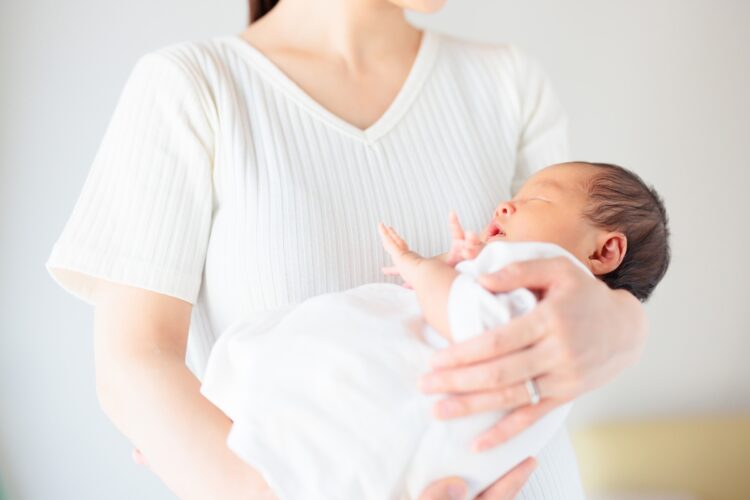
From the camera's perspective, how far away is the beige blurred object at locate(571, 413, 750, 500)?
2.39m

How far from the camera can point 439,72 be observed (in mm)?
1521

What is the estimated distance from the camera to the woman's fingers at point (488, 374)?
2.99ft

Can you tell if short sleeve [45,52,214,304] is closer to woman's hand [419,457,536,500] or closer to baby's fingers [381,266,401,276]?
baby's fingers [381,266,401,276]

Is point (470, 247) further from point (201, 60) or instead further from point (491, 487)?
point (201, 60)

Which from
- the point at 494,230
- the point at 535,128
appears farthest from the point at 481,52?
the point at 494,230

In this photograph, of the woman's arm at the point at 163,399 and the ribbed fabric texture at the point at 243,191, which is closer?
the woman's arm at the point at 163,399

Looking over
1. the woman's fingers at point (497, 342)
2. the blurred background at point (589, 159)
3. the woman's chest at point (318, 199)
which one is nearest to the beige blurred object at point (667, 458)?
the blurred background at point (589, 159)

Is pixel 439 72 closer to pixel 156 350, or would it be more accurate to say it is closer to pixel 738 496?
pixel 156 350

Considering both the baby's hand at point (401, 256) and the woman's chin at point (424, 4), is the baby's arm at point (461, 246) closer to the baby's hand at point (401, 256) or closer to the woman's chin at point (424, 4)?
the baby's hand at point (401, 256)

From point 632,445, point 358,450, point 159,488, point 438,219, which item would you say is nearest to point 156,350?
point 358,450

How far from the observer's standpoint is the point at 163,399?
111 centimetres

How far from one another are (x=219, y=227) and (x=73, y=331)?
0.79 m

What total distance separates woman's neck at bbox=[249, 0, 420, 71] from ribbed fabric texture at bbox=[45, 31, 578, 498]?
85 mm

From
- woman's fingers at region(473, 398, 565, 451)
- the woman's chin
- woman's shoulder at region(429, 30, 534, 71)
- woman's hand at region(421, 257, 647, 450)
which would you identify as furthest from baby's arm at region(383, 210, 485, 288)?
woman's shoulder at region(429, 30, 534, 71)
